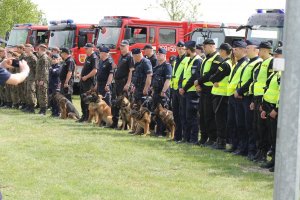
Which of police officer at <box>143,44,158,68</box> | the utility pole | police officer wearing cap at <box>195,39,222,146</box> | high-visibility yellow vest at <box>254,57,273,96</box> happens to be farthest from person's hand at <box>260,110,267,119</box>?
the utility pole

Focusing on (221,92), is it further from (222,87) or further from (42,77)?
(42,77)

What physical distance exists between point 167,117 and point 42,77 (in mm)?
5680

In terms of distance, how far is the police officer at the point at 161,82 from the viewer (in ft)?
44.9

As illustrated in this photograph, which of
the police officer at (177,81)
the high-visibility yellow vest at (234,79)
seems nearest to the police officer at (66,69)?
the police officer at (177,81)

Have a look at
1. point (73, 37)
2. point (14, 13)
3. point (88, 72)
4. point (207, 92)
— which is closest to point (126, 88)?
point (88, 72)

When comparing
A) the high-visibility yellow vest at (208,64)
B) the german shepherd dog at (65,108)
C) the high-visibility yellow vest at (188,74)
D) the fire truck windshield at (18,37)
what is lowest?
the german shepherd dog at (65,108)

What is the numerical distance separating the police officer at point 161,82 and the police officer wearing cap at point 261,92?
3.15 metres

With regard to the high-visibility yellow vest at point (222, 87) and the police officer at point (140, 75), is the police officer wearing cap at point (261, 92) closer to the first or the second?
the high-visibility yellow vest at point (222, 87)

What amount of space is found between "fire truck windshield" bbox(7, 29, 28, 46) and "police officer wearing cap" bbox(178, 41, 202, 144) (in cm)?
1595

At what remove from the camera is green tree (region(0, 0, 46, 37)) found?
56594 millimetres

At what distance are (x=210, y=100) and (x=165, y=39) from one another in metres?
11.7

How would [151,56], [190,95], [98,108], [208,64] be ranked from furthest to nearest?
1. [98,108]
2. [151,56]
3. [190,95]
4. [208,64]

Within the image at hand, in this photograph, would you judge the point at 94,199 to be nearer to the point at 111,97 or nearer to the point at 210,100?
the point at 210,100

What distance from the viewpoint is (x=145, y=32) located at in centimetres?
2334
